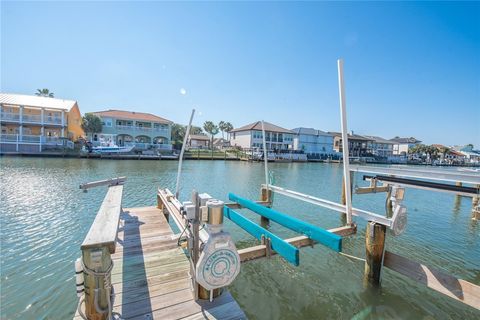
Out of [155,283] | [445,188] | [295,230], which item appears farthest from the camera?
[445,188]

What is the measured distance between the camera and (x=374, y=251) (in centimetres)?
453

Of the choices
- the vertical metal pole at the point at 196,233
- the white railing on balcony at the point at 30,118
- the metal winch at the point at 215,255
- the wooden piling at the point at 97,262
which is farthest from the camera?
the white railing on balcony at the point at 30,118

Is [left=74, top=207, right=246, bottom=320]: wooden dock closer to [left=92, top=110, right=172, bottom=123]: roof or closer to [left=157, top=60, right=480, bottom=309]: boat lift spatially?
[left=157, top=60, right=480, bottom=309]: boat lift

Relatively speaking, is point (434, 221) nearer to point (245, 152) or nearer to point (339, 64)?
point (339, 64)

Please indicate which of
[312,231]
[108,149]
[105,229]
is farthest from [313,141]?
[105,229]

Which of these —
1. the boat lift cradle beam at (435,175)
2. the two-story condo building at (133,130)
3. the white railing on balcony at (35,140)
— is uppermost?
the two-story condo building at (133,130)

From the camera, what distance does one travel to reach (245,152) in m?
51.7

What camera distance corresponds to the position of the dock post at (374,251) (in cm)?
445

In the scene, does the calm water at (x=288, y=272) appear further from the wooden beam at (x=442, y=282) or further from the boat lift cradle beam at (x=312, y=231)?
the boat lift cradle beam at (x=312, y=231)

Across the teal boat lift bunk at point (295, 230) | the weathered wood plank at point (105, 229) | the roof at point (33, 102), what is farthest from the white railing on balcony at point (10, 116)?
the teal boat lift bunk at point (295, 230)

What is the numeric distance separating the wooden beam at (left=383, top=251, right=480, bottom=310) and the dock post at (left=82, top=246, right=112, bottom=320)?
4.72 meters

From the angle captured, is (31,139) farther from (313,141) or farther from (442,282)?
(313,141)

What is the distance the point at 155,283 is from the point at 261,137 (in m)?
52.2

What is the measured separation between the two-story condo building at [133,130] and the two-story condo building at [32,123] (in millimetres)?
4845
